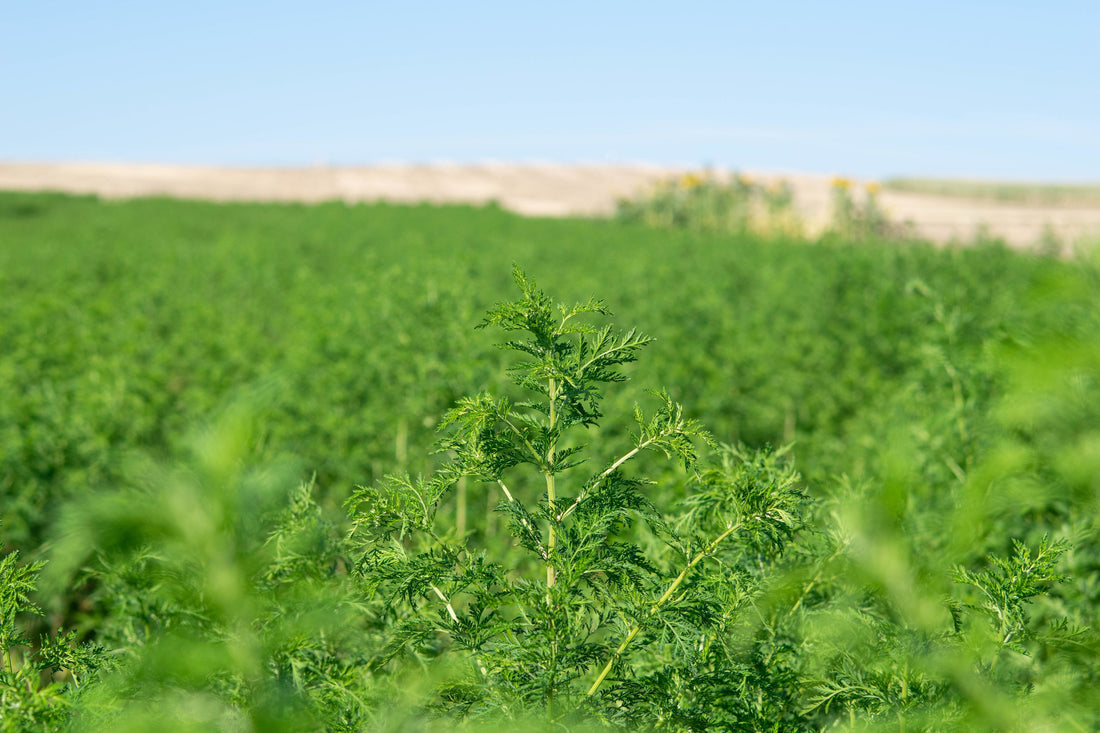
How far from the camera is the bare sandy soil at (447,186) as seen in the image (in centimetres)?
5131

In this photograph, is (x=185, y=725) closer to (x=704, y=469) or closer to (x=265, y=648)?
(x=265, y=648)

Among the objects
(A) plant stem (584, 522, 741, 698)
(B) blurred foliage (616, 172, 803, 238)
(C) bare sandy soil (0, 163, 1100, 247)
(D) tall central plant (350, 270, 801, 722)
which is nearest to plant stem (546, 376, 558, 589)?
(D) tall central plant (350, 270, 801, 722)

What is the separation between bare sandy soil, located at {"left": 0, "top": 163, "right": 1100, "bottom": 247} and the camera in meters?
51.3

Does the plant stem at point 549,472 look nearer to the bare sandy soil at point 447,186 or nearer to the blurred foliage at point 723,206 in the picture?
the blurred foliage at point 723,206

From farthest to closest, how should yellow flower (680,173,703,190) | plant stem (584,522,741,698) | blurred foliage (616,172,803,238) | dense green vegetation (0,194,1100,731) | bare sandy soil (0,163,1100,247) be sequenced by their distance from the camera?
bare sandy soil (0,163,1100,247)
blurred foliage (616,172,803,238)
yellow flower (680,173,703,190)
plant stem (584,522,741,698)
dense green vegetation (0,194,1100,731)

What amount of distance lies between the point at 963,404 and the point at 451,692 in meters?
2.63

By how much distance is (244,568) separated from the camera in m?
1.12

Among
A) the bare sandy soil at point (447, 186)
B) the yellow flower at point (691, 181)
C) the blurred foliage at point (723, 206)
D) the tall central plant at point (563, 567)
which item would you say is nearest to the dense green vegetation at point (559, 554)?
the tall central plant at point (563, 567)

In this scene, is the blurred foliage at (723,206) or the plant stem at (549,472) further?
the blurred foliage at (723,206)

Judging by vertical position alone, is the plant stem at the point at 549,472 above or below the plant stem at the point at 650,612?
above

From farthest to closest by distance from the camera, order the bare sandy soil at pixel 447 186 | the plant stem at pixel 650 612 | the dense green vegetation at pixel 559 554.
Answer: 1. the bare sandy soil at pixel 447 186
2. the plant stem at pixel 650 612
3. the dense green vegetation at pixel 559 554

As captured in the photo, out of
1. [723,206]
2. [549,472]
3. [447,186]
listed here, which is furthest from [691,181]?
[447,186]

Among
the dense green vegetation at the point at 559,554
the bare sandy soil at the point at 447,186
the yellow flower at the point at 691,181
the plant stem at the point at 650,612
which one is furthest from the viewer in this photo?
the bare sandy soil at the point at 447,186

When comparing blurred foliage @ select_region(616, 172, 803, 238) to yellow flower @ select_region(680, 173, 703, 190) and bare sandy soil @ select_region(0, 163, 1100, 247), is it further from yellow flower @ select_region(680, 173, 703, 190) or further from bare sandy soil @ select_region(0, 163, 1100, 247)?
bare sandy soil @ select_region(0, 163, 1100, 247)
